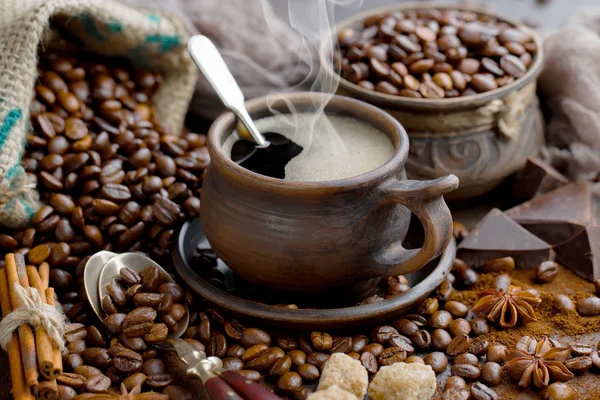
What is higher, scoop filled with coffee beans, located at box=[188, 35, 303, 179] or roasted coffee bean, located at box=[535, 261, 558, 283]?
scoop filled with coffee beans, located at box=[188, 35, 303, 179]

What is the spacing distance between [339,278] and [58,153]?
94cm

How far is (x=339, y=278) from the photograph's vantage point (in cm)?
159

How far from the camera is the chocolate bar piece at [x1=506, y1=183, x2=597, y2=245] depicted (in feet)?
6.61

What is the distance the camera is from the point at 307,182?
A: 1.45 m

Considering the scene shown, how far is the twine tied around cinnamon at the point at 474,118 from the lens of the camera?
210 centimetres

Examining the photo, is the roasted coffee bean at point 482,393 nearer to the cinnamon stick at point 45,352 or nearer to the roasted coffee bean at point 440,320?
the roasted coffee bean at point 440,320

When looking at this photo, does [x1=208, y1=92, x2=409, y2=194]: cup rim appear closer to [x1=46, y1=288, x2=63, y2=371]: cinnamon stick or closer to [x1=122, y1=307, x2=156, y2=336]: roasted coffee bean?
[x1=122, y1=307, x2=156, y2=336]: roasted coffee bean

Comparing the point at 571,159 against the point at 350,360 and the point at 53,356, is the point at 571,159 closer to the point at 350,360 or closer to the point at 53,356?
the point at 350,360

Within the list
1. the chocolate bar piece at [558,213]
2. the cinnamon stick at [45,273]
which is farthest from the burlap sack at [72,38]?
the chocolate bar piece at [558,213]

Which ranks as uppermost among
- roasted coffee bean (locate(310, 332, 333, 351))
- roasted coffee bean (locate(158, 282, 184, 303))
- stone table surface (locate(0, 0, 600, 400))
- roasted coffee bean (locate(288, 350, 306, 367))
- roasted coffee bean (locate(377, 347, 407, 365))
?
roasted coffee bean (locate(158, 282, 184, 303))

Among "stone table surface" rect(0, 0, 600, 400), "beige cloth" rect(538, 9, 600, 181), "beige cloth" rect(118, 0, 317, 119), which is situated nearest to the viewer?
"beige cloth" rect(538, 9, 600, 181)

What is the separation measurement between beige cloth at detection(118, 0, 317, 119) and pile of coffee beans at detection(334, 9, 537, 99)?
0.28 metres

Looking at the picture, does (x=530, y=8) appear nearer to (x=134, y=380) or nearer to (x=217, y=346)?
(x=217, y=346)

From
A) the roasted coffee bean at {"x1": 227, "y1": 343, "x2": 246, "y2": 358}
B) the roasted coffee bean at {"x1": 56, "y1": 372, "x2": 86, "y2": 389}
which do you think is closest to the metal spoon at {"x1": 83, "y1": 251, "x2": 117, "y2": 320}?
the roasted coffee bean at {"x1": 56, "y1": 372, "x2": 86, "y2": 389}
